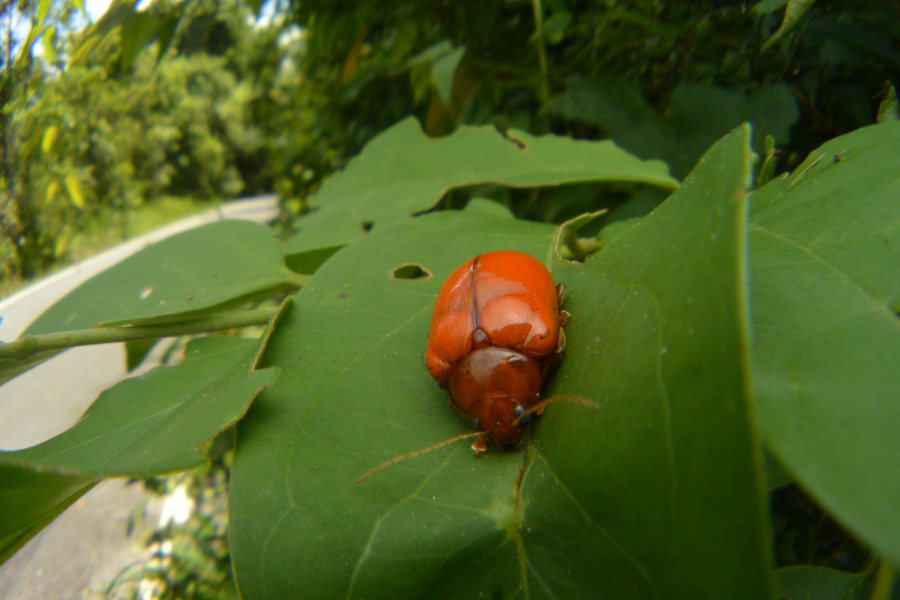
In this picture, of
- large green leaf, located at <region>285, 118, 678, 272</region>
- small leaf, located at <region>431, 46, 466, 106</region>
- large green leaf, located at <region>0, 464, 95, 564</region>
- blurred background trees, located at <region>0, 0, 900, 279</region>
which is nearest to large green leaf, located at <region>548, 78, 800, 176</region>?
blurred background trees, located at <region>0, 0, 900, 279</region>

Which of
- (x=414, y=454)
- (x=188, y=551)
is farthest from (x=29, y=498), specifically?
(x=188, y=551)

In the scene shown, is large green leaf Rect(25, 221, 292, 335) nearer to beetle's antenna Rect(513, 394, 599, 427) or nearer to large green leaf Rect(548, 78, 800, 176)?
beetle's antenna Rect(513, 394, 599, 427)

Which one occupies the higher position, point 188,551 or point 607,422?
point 607,422

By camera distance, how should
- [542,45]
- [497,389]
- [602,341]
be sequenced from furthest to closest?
1. [542,45]
2. [497,389]
3. [602,341]

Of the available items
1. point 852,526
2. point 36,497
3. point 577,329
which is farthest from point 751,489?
point 36,497

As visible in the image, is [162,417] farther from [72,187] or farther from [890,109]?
[72,187]

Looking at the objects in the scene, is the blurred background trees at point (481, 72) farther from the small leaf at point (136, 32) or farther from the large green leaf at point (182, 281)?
the large green leaf at point (182, 281)
